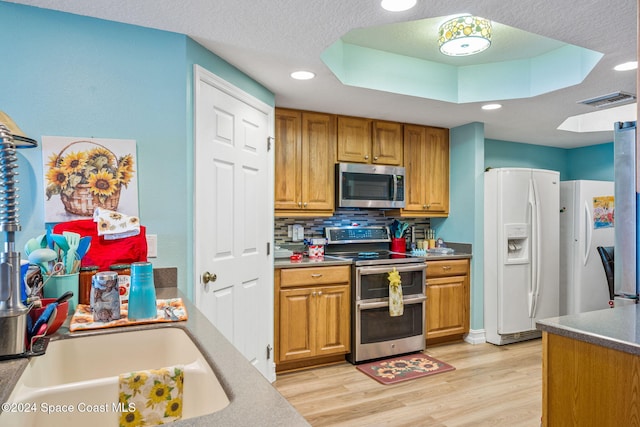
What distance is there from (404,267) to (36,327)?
2.77 m

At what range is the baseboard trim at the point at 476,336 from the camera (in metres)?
3.80

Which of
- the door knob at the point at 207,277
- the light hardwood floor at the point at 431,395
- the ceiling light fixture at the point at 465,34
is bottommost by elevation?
the light hardwood floor at the point at 431,395

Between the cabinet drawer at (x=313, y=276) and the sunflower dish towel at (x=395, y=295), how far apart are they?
0.37 meters

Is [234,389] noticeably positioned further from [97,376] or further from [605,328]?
[605,328]

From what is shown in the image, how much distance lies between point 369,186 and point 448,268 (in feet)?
3.68

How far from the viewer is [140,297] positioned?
4.44 ft

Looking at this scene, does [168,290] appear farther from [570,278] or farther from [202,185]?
[570,278]

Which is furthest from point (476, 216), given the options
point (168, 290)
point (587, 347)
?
point (168, 290)

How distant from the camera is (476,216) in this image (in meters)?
3.81

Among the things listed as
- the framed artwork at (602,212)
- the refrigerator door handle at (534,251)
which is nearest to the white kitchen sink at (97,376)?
the refrigerator door handle at (534,251)

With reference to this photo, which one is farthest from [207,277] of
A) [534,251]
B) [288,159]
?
[534,251]

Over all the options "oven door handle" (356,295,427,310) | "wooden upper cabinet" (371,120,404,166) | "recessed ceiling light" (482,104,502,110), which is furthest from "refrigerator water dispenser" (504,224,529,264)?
"wooden upper cabinet" (371,120,404,166)

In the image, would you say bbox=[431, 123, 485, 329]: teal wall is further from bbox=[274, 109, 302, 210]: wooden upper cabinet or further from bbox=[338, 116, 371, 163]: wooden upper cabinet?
bbox=[274, 109, 302, 210]: wooden upper cabinet

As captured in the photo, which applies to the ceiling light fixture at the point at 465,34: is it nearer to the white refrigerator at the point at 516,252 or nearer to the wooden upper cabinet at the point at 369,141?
the wooden upper cabinet at the point at 369,141
